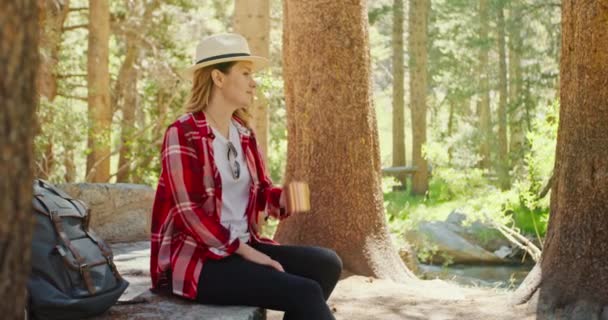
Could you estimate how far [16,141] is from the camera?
178cm

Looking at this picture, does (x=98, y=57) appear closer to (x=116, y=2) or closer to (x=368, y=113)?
(x=116, y=2)

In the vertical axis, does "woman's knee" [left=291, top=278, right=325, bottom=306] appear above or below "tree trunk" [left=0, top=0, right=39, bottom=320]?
below

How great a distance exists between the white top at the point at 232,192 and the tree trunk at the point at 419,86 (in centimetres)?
1776

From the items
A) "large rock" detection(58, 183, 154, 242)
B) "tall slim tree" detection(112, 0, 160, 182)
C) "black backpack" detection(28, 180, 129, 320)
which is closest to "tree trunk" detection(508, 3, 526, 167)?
"tall slim tree" detection(112, 0, 160, 182)

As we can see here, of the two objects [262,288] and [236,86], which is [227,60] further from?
[262,288]

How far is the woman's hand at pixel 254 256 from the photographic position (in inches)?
150

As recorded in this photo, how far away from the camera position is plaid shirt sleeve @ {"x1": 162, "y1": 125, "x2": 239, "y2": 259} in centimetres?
376

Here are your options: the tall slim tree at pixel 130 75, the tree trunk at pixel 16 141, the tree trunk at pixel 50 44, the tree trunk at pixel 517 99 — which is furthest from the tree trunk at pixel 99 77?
the tree trunk at pixel 16 141

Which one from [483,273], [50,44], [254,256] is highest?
[50,44]

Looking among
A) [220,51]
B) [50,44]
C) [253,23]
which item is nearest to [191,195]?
[220,51]

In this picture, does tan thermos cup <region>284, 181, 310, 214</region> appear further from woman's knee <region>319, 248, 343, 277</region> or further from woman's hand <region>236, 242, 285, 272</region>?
woman's hand <region>236, 242, 285, 272</region>

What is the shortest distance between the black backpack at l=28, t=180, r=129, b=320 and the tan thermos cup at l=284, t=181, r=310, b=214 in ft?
2.90

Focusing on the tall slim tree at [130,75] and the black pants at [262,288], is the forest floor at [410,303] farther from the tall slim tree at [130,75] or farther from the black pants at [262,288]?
the tall slim tree at [130,75]

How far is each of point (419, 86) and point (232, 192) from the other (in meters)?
18.3
